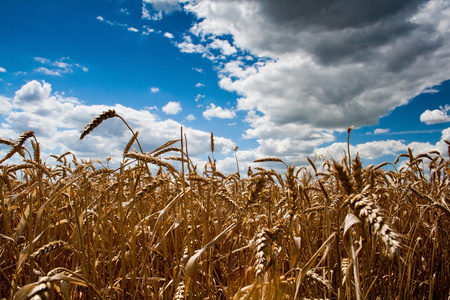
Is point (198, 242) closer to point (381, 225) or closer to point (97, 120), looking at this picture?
point (97, 120)

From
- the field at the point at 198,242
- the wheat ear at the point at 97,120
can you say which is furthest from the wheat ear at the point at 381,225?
the wheat ear at the point at 97,120

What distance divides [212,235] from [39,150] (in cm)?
177

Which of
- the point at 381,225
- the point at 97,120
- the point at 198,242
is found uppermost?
the point at 97,120

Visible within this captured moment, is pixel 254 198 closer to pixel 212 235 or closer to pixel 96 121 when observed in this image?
pixel 96 121

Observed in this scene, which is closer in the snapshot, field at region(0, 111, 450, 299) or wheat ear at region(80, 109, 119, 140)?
field at region(0, 111, 450, 299)

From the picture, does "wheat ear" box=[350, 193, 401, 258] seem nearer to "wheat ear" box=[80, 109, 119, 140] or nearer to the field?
the field

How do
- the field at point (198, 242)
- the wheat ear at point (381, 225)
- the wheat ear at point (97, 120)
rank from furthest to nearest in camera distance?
the wheat ear at point (97, 120)
the field at point (198, 242)
the wheat ear at point (381, 225)

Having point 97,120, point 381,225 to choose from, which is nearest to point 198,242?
point 97,120

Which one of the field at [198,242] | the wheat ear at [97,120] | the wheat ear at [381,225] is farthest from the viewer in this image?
the wheat ear at [97,120]

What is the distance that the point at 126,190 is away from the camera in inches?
118

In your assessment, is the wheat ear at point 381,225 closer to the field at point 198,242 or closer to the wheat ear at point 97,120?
the field at point 198,242

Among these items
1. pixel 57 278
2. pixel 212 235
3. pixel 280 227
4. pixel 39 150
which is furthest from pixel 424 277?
pixel 39 150

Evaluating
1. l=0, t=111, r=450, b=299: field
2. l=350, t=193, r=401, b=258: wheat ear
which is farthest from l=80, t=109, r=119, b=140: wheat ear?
l=350, t=193, r=401, b=258: wheat ear

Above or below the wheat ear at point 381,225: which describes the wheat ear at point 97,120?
above
